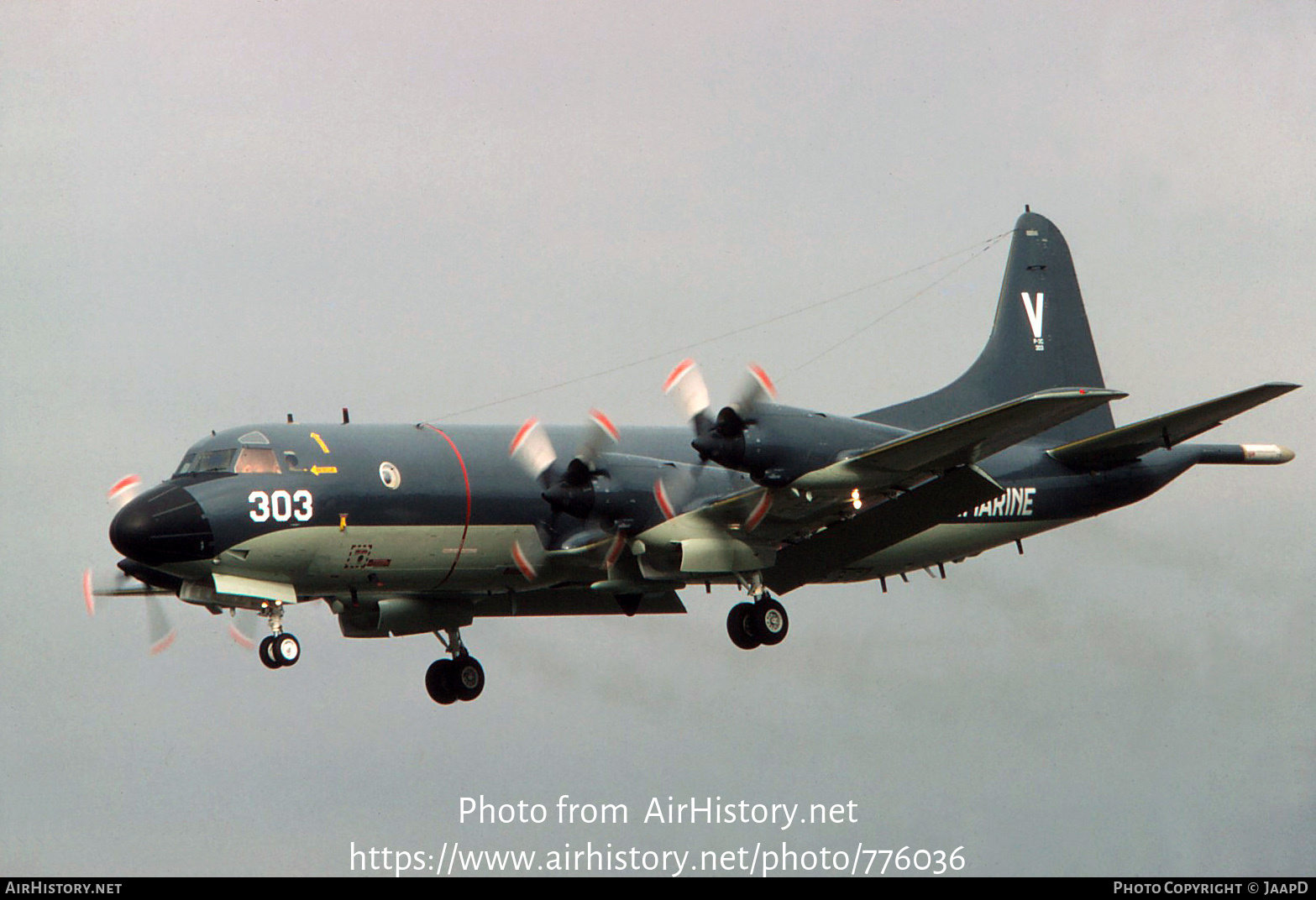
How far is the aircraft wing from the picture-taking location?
21531 mm

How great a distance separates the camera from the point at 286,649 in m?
23.1

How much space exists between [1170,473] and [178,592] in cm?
1518

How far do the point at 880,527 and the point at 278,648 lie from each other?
339 inches

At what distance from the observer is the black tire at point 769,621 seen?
24484 mm

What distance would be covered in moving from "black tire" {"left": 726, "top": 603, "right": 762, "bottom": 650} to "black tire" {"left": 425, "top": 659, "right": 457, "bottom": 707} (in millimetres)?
5208

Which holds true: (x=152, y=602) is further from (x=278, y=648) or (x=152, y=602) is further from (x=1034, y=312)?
(x=1034, y=312)

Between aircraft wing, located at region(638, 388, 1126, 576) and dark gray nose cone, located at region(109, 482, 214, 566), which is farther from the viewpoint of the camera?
dark gray nose cone, located at region(109, 482, 214, 566)

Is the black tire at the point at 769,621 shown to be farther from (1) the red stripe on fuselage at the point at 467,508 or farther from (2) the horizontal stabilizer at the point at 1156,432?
(2) the horizontal stabilizer at the point at 1156,432

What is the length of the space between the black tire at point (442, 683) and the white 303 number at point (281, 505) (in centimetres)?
521

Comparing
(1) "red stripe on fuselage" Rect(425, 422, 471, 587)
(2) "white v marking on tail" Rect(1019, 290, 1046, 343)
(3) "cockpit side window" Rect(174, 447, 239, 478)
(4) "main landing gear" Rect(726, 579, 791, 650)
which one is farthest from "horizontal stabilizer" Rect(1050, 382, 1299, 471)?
(3) "cockpit side window" Rect(174, 447, 239, 478)

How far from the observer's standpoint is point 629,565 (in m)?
25.0

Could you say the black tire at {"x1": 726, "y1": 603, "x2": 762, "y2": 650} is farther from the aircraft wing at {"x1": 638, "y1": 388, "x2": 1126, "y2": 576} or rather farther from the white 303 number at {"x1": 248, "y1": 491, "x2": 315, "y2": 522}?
the white 303 number at {"x1": 248, "y1": 491, "x2": 315, "y2": 522}
